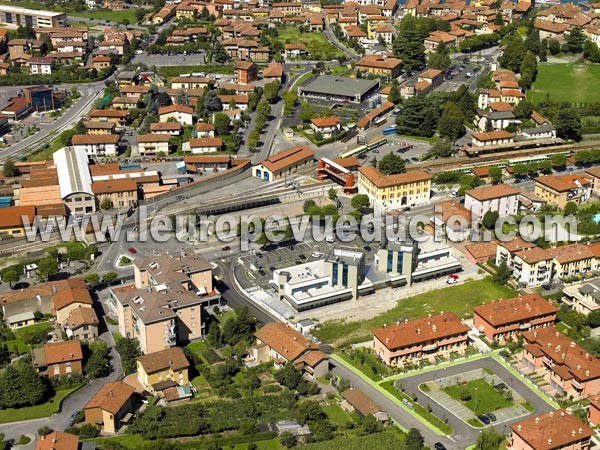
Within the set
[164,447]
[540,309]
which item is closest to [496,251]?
[540,309]

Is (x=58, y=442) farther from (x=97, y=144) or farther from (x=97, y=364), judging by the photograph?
(x=97, y=144)

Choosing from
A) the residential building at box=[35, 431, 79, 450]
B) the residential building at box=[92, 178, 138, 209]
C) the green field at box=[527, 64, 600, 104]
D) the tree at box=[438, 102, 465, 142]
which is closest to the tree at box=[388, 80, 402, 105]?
the tree at box=[438, 102, 465, 142]

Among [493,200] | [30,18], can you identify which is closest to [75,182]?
[493,200]

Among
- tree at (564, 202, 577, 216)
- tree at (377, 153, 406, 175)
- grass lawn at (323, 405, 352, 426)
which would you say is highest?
tree at (377, 153, 406, 175)

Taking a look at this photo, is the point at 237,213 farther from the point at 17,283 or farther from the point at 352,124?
the point at 352,124

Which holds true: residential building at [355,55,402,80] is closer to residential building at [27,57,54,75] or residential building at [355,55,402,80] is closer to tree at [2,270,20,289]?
residential building at [27,57,54,75]
